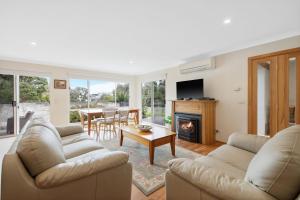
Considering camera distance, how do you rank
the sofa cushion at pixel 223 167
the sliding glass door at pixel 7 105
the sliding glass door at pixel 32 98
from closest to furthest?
1. the sofa cushion at pixel 223 167
2. the sliding glass door at pixel 7 105
3. the sliding glass door at pixel 32 98

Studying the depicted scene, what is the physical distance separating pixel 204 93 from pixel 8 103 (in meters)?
5.43

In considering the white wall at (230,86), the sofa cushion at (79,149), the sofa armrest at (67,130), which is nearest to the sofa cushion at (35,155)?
the sofa cushion at (79,149)

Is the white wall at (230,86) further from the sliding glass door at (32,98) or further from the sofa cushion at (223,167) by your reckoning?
the sliding glass door at (32,98)

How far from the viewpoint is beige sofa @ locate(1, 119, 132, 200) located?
37.1 inches

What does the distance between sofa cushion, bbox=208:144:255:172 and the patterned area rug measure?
82 centimetres

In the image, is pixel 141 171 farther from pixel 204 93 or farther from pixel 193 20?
pixel 204 93

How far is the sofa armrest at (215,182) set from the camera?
0.84 metres

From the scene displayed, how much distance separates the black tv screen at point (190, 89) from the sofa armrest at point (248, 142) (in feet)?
6.12

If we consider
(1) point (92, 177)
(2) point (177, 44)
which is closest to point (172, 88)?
(2) point (177, 44)

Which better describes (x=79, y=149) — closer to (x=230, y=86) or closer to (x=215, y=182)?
(x=215, y=182)

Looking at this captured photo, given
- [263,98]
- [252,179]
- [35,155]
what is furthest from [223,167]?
[263,98]

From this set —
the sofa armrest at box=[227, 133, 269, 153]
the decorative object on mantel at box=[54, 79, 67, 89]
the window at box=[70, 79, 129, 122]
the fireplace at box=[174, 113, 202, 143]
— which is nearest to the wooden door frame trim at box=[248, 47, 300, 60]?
the fireplace at box=[174, 113, 202, 143]

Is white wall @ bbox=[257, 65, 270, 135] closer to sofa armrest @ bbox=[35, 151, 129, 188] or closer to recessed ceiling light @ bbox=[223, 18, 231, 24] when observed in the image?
recessed ceiling light @ bbox=[223, 18, 231, 24]

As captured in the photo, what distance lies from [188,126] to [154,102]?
2.30 metres
